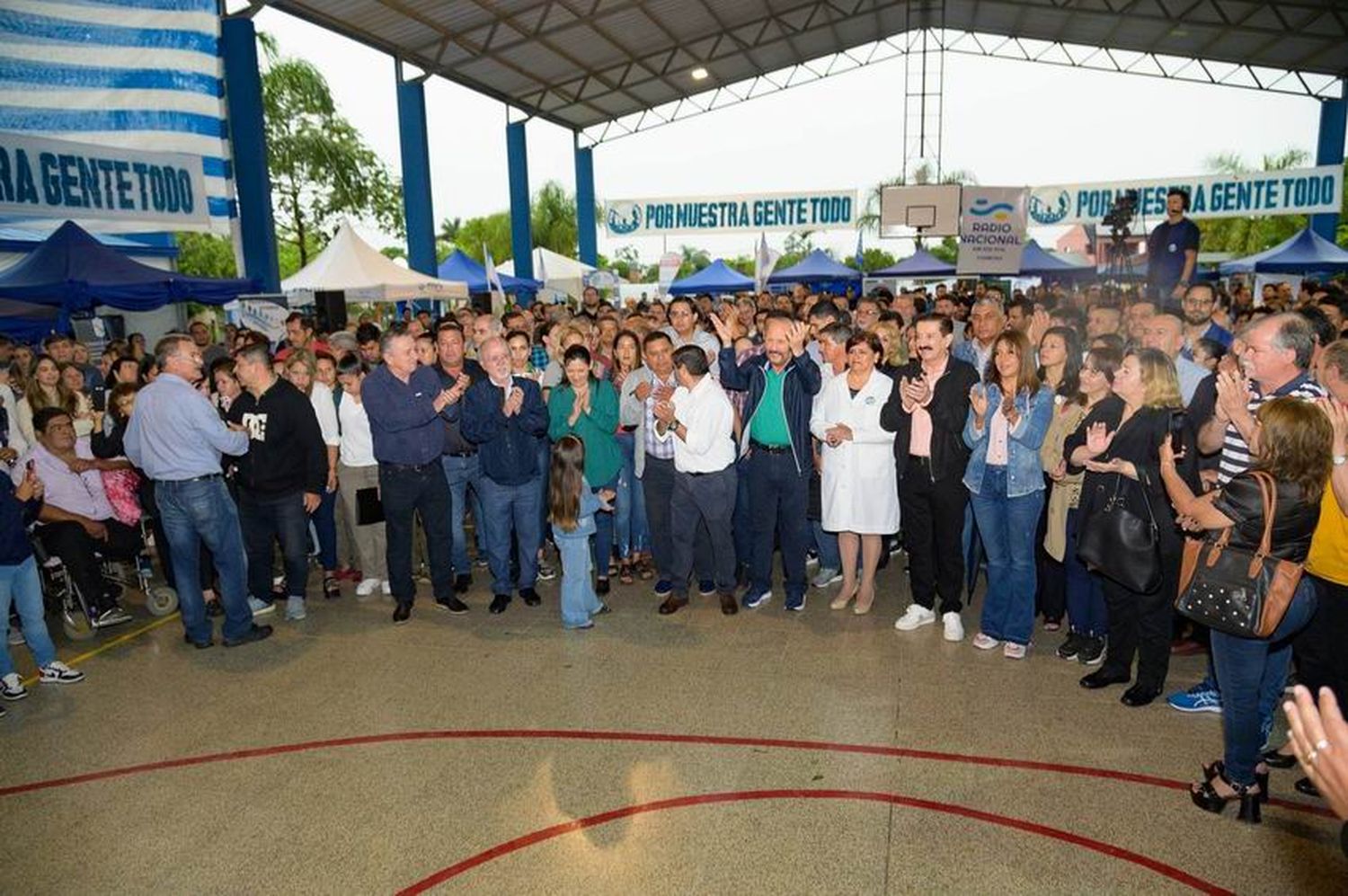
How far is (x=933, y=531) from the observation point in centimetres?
525

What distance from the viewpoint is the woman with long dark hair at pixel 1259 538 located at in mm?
2850

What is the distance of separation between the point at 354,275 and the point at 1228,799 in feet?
41.9

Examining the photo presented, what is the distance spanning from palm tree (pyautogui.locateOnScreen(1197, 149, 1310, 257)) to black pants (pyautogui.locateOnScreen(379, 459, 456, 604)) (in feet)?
125

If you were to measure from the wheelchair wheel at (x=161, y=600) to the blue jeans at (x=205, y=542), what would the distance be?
2.21 ft

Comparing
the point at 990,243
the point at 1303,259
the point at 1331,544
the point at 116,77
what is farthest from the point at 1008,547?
the point at 1303,259

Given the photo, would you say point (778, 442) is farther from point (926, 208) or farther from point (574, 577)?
point (926, 208)

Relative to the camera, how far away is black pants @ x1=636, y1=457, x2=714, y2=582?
235 inches

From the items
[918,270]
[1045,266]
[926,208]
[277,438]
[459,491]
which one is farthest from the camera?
[1045,266]

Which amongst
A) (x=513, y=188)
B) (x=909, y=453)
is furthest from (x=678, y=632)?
(x=513, y=188)

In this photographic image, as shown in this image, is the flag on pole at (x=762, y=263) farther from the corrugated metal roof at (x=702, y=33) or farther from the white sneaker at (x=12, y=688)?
the white sneaker at (x=12, y=688)

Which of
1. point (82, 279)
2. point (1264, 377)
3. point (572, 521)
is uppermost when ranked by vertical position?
point (82, 279)

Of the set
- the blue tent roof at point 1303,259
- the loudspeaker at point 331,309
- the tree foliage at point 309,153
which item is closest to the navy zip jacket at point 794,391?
the loudspeaker at point 331,309

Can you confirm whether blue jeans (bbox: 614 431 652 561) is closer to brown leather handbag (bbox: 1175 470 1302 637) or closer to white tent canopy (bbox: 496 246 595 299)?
brown leather handbag (bbox: 1175 470 1302 637)

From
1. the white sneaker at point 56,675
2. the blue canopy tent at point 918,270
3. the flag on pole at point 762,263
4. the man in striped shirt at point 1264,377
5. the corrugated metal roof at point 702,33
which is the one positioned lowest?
the white sneaker at point 56,675
